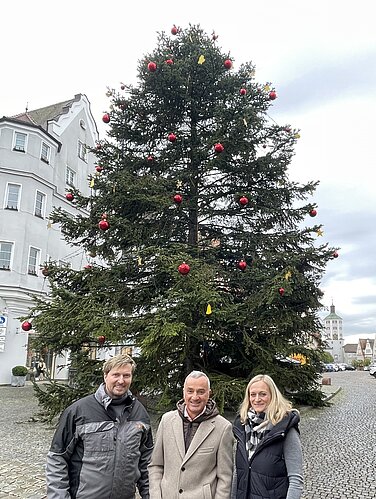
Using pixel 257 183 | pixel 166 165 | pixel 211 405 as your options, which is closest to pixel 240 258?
pixel 257 183

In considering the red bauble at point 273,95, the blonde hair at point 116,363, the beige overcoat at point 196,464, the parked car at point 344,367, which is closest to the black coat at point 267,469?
the beige overcoat at point 196,464

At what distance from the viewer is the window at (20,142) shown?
936 inches

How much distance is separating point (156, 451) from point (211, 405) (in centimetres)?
49

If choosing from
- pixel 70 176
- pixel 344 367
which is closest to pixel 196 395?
pixel 70 176

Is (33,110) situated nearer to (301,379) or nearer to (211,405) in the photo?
(301,379)

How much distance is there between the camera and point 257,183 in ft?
39.6

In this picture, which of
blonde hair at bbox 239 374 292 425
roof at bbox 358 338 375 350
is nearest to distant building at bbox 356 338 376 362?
roof at bbox 358 338 375 350

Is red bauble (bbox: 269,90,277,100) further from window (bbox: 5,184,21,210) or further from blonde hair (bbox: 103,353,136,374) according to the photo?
window (bbox: 5,184,21,210)

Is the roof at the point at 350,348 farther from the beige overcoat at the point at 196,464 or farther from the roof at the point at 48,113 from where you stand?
the beige overcoat at the point at 196,464

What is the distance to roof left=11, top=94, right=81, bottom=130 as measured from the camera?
27825 millimetres

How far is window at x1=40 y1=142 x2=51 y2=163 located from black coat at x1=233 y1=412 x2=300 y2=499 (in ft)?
79.2

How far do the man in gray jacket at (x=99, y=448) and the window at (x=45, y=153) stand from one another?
23.5 m

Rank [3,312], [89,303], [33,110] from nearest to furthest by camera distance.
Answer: [89,303] < [3,312] < [33,110]

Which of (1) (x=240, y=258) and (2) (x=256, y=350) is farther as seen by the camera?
(1) (x=240, y=258)
